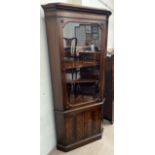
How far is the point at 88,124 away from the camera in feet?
8.95

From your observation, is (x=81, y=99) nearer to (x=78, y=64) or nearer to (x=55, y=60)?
(x=78, y=64)

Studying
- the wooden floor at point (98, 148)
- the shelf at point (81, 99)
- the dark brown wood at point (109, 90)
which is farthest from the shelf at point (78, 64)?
the wooden floor at point (98, 148)

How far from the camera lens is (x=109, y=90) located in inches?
129

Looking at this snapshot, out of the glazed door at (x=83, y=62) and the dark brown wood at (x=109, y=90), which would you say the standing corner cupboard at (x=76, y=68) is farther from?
the dark brown wood at (x=109, y=90)

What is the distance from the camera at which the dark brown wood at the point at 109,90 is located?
321 centimetres

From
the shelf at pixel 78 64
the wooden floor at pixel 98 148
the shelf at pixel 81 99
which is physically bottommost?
the wooden floor at pixel 98 148

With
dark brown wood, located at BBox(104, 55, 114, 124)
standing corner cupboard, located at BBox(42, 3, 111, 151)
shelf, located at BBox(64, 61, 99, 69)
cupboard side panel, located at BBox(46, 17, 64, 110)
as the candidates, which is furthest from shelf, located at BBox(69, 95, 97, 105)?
dark brown wood, located at BBox(104, 55, 114, 124)

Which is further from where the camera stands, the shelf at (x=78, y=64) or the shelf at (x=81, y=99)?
the shelf at (x=81, y=99)

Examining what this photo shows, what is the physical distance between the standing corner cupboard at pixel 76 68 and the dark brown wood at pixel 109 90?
1.49 ft

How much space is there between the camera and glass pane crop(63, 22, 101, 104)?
97.3 inches

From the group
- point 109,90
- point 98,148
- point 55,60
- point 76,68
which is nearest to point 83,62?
point 76,68
